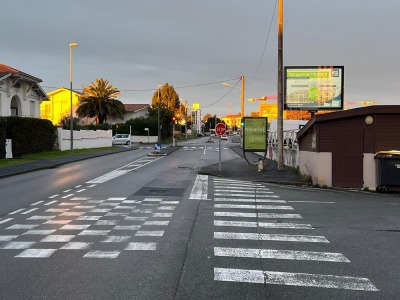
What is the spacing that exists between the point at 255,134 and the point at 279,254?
17.3 meters

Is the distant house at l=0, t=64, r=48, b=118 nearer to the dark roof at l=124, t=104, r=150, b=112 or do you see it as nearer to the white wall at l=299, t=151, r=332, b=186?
the white wall at l=299, t=151, r=332, b=186

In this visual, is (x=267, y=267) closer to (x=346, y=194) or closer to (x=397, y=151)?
(x=346, y=194)

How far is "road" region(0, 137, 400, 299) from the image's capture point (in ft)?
15.8

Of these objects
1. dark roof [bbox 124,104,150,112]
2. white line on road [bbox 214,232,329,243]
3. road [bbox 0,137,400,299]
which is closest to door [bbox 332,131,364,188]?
road [bbox 0,137,400,299]

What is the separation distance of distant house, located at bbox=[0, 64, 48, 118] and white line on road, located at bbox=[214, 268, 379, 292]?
3297cm

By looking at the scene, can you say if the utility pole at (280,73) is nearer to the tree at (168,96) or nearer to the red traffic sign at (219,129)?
the red traffic sign at (219,129)

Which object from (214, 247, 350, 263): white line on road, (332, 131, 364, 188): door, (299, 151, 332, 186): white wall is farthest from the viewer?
(299, 151, 332, 186): white wall

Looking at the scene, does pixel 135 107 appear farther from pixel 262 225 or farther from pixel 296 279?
pixel 296 279

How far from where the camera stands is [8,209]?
10117 millimetres

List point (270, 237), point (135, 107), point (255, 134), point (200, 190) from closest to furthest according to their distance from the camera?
point (270, 237) → point (200, 190) → point (255, 134) → point (135, 107)

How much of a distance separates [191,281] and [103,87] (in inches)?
2661

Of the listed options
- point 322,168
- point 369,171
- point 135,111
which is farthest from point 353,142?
point 135,111

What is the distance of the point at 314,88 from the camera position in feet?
77.6

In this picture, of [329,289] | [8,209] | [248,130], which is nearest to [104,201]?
[8,209]
